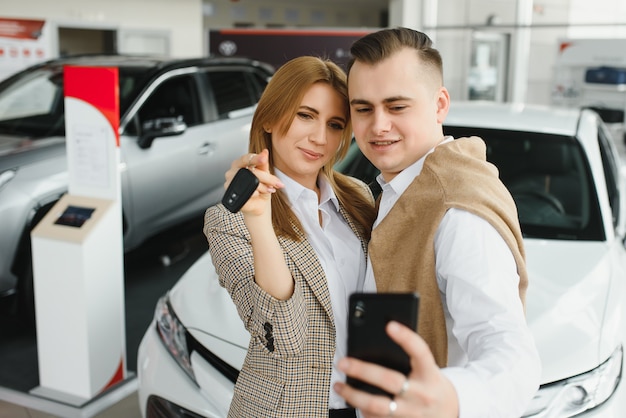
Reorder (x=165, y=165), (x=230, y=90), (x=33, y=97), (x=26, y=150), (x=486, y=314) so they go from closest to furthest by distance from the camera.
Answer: (x=486, y=314), (x=26, y=150), (x=165, y=165), (x=33, y=97), (x=230, y=90)

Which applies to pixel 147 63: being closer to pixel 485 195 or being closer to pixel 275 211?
pixel 275 211

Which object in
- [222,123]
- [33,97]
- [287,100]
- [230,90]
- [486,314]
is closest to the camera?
[486,314]

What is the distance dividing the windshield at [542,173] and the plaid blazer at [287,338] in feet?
4.71

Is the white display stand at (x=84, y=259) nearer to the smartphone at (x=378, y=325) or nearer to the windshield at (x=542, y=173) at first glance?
the windshield at (x=542, y=173)

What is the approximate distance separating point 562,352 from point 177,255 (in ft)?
12.6

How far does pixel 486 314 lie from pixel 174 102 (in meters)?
4.12

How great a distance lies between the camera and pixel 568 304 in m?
1.93

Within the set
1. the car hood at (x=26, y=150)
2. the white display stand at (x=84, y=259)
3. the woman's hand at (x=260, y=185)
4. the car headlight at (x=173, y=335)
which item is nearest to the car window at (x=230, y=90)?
the car hood at (x=26, y=150)

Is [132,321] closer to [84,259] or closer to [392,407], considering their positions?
[84,259]

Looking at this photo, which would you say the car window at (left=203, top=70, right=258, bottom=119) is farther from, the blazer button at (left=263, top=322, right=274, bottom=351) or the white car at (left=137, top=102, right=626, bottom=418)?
the blazer button at (left=263, top=322, right=274, bottom=351)

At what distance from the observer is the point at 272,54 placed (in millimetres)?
8453

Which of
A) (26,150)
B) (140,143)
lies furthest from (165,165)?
(26,150)

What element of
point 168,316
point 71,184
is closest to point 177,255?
point 71,184

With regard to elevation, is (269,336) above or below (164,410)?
above
